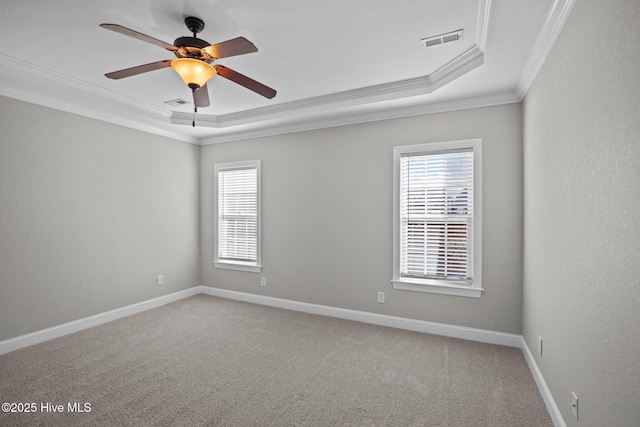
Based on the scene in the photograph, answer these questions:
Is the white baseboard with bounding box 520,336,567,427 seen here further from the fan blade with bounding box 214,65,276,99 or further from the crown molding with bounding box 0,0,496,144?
the fan blade with bounding box 214,65,276,99

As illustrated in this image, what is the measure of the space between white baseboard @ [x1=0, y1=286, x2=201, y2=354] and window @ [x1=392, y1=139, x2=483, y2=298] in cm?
334

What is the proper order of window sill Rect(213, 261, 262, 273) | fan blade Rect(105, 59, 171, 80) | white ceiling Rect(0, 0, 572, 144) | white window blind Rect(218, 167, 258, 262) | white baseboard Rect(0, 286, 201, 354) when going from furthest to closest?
1. white window blind Rect(218, 167, 258, 262)
2. window sill Rect(213, 261, 262, 273)
3. white baseboard Rect(0, 286, 201, 354)
4. fan blade Rect(105, 59, 171, 80)
5. white ceiling Rect(0, 0, 572, 144)

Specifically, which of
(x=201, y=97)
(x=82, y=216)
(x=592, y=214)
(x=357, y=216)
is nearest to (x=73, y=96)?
(x=82, y=216)

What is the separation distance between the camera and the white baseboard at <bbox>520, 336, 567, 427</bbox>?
6.78 feet

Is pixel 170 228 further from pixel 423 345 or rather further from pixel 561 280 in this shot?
pixel 561 280

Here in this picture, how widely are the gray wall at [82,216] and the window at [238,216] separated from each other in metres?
0.53

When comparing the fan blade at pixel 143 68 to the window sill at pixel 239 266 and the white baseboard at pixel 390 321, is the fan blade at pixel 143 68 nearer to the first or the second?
the window sill at pixel 239 266

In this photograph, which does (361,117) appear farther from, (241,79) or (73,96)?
(73,96)

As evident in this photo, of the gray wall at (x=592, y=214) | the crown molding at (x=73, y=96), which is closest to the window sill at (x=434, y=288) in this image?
the gray wall at (x=592, y=214)

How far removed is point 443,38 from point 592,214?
169cm

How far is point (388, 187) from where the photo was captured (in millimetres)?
3916

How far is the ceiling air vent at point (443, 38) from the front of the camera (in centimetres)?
246

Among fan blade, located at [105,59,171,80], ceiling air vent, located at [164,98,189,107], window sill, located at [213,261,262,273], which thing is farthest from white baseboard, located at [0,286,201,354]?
fan blade, located at [105,59,171,80]

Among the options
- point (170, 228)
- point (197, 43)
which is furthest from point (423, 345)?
point (170, 228)
